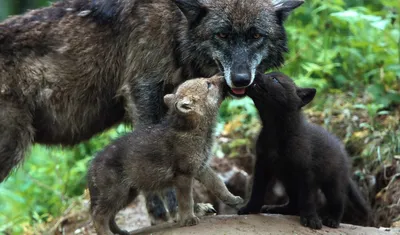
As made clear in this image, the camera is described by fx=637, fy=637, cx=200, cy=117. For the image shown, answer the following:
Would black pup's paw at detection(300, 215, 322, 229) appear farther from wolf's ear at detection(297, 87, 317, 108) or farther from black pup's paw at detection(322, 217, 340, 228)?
wolf's ear at detection(297, 87, 317, 108)

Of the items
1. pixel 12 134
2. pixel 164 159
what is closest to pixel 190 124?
pixel 164 159

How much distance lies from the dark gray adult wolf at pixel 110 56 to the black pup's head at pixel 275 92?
1.26 feet

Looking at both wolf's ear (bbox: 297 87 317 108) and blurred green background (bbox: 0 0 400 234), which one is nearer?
wolf's ear (bbox: 297 87 317 108)

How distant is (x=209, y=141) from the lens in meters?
5.33

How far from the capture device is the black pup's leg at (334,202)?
18.5ft

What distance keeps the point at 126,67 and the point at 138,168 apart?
5.53ft

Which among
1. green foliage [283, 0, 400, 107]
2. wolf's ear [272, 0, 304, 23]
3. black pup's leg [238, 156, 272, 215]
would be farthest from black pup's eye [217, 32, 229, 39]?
green foliage [283, 0, 400, 107]

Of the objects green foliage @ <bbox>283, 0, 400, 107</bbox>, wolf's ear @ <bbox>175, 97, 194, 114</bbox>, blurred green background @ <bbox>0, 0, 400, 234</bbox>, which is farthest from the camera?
green foliage @ <bbox>283, 0, 400, 107</bbox>

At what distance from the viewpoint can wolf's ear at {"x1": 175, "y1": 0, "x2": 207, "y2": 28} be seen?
609cm

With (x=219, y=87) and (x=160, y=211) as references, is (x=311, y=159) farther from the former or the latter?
(x=160, y=211)

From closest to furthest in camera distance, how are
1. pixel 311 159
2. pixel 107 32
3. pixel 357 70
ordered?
pixel 311 159 < pixel 107 32 < pixel 357 70

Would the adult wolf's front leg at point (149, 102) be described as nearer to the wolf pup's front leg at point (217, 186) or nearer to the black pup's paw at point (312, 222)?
the wolf pup's front leg at point (217, 186)

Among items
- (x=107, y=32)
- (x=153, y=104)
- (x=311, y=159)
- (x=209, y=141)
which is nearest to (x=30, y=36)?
(x=107, y=32)

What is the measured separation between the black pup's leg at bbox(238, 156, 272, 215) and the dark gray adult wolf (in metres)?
0.90
